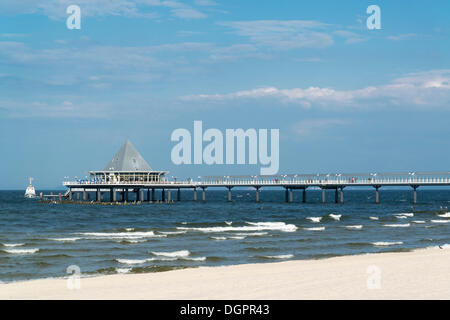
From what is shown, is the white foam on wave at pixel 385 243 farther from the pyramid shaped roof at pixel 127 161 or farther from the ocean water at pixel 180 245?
the pyramid shaped roof at pixel 127 161

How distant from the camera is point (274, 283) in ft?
47.3

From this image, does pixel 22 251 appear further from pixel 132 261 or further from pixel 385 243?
pixel 385 243

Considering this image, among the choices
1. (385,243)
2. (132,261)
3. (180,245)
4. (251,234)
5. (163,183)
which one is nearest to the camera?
(132,261)

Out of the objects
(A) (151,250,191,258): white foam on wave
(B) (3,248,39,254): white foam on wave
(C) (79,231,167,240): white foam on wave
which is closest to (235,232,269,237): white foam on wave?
(C) (79,231,167,240): white foam on wave

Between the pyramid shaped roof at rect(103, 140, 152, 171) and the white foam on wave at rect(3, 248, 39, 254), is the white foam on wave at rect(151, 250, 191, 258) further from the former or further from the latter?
the pyramid shaped roof at rect(103, 140, 152, 171)

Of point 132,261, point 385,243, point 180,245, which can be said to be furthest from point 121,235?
point 385,243

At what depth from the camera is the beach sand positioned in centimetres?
1248

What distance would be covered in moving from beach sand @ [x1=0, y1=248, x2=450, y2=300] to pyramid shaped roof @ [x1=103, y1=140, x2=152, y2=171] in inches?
2990

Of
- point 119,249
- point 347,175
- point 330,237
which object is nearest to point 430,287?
point 119,249

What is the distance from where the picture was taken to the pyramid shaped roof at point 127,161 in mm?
93750

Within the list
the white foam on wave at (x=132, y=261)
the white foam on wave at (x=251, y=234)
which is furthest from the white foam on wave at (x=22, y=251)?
the white foam on wave at (x=251, y=234)

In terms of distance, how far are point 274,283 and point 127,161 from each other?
268 ft
